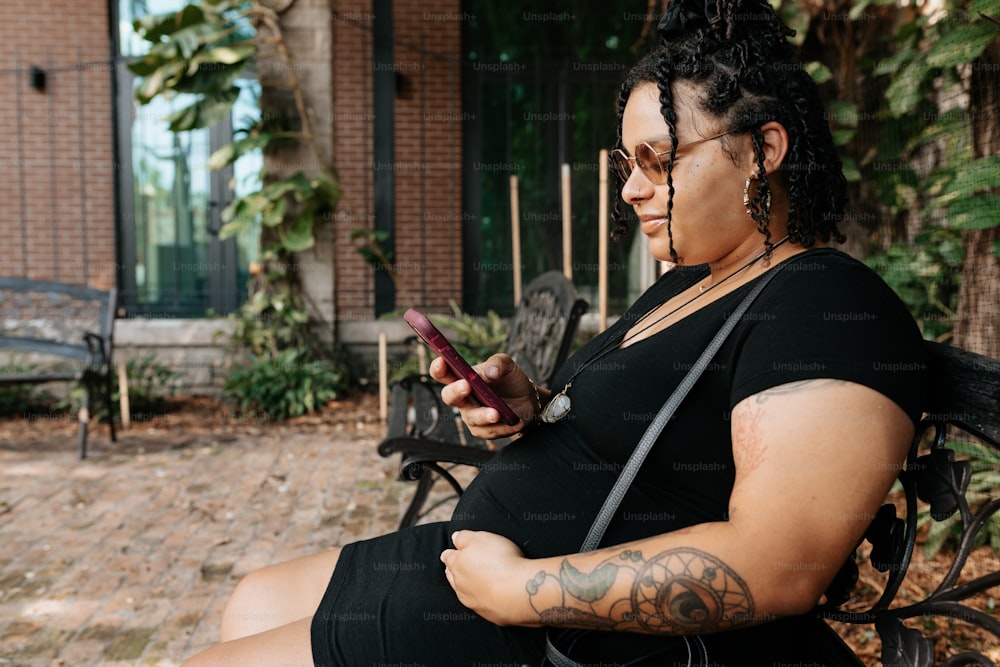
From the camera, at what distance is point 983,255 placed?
3.53 metres

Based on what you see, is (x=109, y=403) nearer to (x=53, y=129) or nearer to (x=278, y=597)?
(x=53, y=129)

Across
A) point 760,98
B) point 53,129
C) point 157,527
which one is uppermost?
point 53,129

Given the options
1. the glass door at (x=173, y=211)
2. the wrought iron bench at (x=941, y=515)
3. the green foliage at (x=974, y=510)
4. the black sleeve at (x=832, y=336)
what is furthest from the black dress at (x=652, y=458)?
the glass door at (x=173, y=211)

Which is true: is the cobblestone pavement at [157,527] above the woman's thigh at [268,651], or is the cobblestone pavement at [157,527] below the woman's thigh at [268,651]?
below

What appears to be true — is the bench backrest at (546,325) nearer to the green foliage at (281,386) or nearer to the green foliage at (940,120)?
the green foliage at (940,120)

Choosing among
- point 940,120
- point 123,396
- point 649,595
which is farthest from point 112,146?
point 649,595

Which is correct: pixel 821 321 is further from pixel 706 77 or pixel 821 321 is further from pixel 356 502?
pixel 356 502

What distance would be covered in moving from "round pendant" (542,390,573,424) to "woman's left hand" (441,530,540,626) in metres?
0.25

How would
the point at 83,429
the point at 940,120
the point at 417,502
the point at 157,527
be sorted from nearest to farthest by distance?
the point at 417,502 < the point at 940,120 < the point at 157,527 < the point at 83,429

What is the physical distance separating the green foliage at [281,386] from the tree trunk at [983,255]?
18.0ft

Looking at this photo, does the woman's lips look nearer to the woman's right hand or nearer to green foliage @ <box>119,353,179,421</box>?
the woman's right hand

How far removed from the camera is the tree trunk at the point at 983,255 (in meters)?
3.42

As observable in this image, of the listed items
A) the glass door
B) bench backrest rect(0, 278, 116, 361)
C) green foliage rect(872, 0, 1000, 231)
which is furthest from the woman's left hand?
the glass door

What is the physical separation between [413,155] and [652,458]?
8208 millimetres
